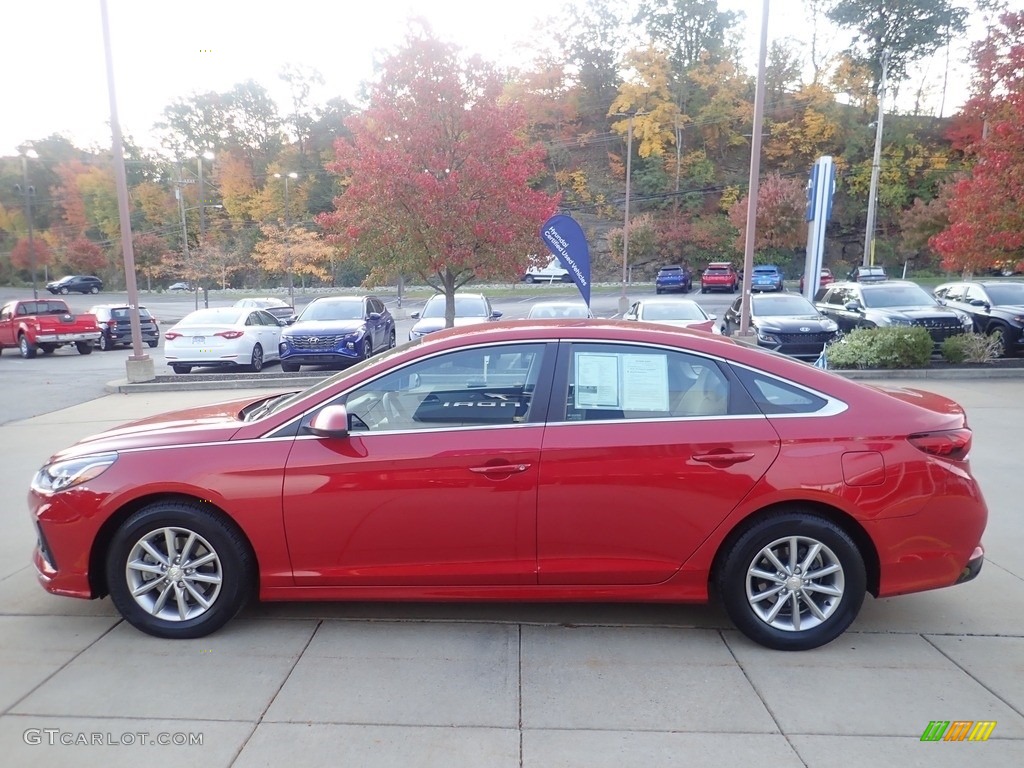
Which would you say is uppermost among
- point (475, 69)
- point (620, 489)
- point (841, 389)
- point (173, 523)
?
point (475, 69)

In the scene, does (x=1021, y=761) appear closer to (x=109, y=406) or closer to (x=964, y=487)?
(x=964, y=487)

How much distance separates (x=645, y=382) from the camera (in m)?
3.69

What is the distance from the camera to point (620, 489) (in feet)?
11.4

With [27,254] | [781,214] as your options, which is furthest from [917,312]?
[27,254]

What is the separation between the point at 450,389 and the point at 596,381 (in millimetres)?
766

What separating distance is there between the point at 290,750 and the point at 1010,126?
50.2ft

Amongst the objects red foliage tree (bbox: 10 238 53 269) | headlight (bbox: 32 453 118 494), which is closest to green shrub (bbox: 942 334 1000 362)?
headlight (bbox: 32 453 118 494)

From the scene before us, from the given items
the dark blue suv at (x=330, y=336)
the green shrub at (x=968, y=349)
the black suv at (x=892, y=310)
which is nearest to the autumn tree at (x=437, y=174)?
the dark blue suv at (x=330, y=336)

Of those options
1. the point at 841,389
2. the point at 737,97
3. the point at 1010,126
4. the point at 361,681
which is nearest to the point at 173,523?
the point at 361,681

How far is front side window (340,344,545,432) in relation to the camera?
12.1ft

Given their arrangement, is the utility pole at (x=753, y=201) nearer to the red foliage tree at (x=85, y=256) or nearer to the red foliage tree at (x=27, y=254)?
the red foliage tree at (x=85, y=256)

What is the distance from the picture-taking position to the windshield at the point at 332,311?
51.5 feet

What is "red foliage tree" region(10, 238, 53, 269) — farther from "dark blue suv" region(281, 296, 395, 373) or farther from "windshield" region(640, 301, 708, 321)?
"windshield" region(640, 301, 708, 321)

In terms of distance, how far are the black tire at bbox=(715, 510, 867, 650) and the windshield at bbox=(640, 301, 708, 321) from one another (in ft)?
36.5
